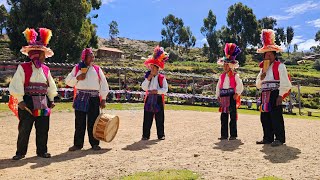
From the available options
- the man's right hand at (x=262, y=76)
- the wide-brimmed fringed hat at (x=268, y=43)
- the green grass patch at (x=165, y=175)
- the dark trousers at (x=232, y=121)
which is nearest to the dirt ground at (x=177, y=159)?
the green grass patch at (x=165, y=175)

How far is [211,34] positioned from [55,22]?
58006 millimetres

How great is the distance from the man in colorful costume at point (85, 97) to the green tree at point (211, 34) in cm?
7669

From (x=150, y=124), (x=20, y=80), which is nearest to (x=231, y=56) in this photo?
(x=150, y=124)

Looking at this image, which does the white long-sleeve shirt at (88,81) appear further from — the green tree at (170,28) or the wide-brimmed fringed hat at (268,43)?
the green tree at (170,28)

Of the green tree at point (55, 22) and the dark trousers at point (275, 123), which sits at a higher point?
the green tree at point (55, 22)

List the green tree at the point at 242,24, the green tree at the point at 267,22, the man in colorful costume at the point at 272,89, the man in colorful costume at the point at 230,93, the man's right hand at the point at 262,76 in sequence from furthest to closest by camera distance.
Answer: the green tree at the point at 267,22
the green tree at the point at 242,24
the man in colorful costume at the point at 230,93
the man's right hand at the point at 262,76
the man in colorful costume at the point at 272,89

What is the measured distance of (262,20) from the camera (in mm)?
96562

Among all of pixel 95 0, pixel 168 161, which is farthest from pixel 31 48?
pixel 95 0

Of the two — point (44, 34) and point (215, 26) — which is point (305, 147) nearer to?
point (44, 34)

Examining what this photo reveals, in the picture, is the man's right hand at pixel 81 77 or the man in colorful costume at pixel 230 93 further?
the man in colorful costume at pixel 230 93

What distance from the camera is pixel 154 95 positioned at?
8281mm

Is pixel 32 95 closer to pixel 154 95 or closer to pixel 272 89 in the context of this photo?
pixel 154 95

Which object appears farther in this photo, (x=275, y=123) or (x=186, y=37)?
(x=186, y=37)

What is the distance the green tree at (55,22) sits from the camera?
110 feet
